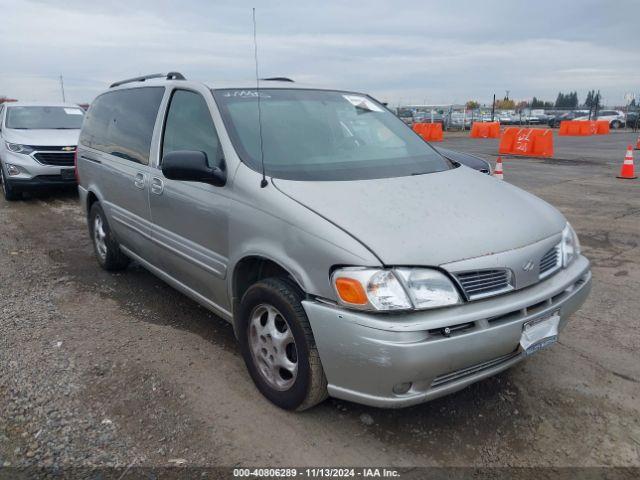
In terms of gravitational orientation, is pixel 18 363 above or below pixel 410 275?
below

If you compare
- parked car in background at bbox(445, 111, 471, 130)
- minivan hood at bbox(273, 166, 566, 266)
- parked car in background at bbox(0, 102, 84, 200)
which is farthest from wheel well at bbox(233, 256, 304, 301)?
parked car in background at bbox(445, 111, 471, 130)

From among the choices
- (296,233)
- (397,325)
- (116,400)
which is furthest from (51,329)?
(397,325)

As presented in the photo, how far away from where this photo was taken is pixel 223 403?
10.0ft

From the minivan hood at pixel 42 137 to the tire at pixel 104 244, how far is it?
15.3 ft

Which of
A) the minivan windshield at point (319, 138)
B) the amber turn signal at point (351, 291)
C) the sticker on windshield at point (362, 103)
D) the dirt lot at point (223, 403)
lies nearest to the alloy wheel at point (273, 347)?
the dirt lot at point (223, 403)

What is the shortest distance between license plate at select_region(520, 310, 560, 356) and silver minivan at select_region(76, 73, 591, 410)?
0.03 ft

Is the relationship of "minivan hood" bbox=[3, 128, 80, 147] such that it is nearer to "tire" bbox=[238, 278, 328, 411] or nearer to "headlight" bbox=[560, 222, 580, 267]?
"tire" bbox=[238, 278, 328, 411]

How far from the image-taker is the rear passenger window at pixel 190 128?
3.39 metres

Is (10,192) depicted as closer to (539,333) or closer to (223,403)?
(223,403)

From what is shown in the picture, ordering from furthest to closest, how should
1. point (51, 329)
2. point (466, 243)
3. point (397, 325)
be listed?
point (51, 329)
point (466, 243)
point (397, 325)

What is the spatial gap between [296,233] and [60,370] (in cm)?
194

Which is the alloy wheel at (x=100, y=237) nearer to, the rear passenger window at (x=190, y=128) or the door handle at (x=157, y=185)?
the door handle at (x=157, y=185)

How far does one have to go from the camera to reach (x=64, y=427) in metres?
2.84

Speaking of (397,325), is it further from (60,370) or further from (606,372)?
(60,370)
